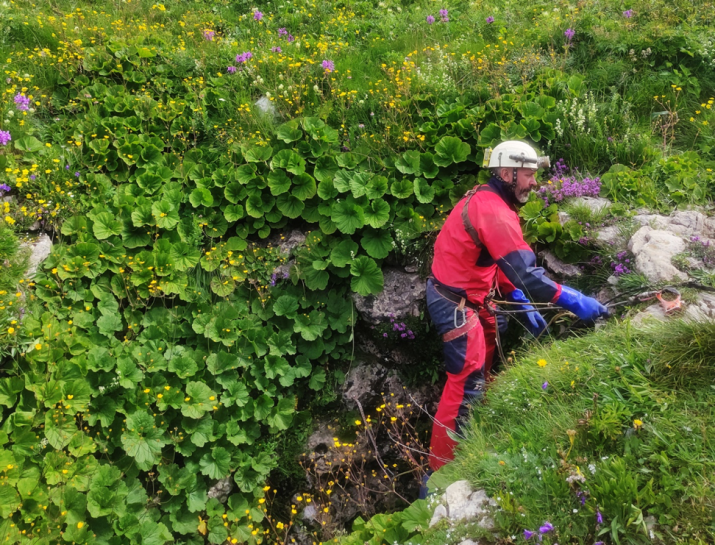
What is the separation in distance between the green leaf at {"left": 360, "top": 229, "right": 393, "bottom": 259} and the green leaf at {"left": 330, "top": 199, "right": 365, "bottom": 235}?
17 cm

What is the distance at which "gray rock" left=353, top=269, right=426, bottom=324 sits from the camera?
18.1 ft

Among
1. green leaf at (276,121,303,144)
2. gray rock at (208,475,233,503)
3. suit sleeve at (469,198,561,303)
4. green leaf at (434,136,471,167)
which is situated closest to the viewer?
suit sleeve at (469,198,561,303)

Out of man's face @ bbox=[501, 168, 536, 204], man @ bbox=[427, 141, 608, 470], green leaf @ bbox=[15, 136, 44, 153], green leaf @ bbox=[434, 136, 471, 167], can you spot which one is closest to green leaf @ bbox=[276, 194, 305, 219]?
green leaf @ bbox=[434, 136, 471, 167]

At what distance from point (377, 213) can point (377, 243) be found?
0.32 metres

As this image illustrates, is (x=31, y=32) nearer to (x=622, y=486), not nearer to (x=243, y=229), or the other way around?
(x=243, y=229)


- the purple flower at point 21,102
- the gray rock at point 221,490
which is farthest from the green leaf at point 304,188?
the purple flower at point 21,102

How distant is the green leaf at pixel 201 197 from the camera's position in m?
5.88

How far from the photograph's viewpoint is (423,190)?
5668 mm

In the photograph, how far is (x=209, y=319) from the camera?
5344 millimetres

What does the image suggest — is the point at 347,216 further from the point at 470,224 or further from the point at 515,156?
the point at 515,156

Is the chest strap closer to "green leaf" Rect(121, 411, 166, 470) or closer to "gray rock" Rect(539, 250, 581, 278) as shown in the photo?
"gray rock" Rect(539, 250, 581, 278)

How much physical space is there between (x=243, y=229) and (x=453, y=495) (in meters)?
3.85

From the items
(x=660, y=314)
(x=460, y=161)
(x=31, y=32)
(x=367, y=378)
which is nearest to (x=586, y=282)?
(x=660, y=314)

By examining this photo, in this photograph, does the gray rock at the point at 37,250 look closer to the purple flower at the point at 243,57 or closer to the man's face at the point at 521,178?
the purple flower at the point at 243,57
